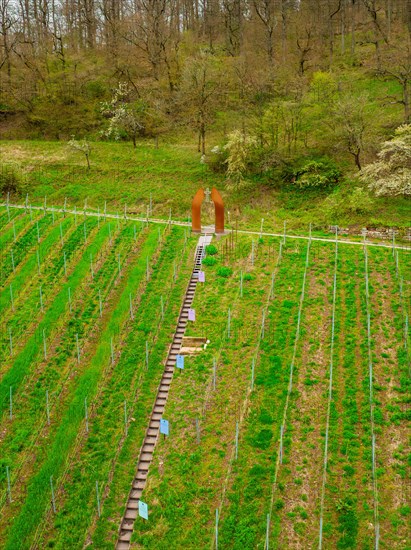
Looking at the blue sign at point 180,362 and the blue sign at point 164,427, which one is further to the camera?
the blue sign at point 180,362

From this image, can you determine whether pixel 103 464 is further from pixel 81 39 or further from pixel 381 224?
pixel 81 39

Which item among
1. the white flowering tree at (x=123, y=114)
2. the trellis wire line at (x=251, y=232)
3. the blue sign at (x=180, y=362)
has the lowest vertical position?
the blue sign at (x=180, y=362)

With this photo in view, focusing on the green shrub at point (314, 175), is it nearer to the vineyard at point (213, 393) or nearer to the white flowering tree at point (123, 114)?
the vineyard at point (213, 393)

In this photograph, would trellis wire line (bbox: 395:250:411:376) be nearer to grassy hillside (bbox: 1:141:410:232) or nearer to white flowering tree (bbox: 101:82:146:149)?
grassy hillside (bbox: 1:141:410:232)

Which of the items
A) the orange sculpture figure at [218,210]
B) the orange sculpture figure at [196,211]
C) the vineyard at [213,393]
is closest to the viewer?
the vineyard at [213,393]

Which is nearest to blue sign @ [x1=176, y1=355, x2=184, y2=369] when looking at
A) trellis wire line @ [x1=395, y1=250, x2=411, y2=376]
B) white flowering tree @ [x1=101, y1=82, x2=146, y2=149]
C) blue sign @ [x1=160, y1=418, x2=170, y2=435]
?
blue sign @ [x1=160, y1=418, x2=170, y2=435]

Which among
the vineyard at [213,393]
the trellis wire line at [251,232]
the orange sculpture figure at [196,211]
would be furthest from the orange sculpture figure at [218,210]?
the trellis wire line at [251,232]

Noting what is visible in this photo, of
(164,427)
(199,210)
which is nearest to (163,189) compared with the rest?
(199,210)
